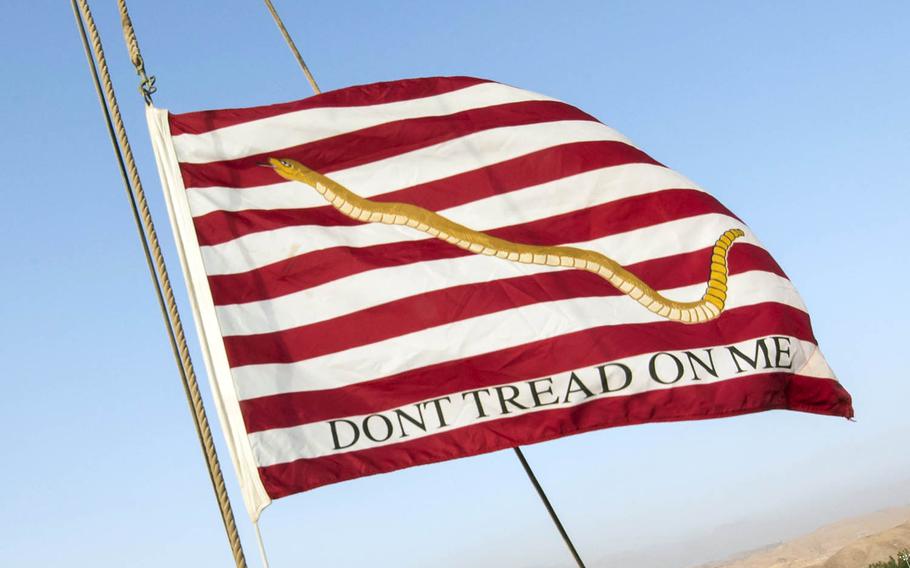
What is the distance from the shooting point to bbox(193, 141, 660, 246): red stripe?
21.1ft

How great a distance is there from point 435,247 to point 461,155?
27.9 inches

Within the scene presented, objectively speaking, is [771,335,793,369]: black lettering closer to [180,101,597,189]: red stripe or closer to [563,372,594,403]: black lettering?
[563,372,594,403]: black lettering

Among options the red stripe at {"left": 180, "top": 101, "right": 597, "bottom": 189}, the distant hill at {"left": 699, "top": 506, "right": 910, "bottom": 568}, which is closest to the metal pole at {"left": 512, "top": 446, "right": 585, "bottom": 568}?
the red stripe at {"left": 180, "top": 101, "right": 597, "bottom": 189}

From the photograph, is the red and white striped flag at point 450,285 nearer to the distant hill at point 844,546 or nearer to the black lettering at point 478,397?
the black lettering at point 478,397

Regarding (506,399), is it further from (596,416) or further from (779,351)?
(779,351)

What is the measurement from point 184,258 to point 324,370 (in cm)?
109

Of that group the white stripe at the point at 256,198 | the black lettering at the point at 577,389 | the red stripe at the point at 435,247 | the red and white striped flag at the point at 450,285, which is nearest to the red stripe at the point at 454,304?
the red and white striped flag at the point at 450,285

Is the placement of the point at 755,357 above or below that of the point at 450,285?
below

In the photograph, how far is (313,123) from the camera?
666cm

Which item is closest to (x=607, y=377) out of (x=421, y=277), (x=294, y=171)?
(x=421, y=277)

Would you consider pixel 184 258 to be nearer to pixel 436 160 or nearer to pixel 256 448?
pixel 256 448

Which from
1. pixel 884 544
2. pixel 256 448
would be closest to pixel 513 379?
pixel 256 448

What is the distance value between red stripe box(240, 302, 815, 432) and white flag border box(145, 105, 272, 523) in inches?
6.0

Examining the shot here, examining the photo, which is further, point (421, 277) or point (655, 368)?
point (421, 277)
